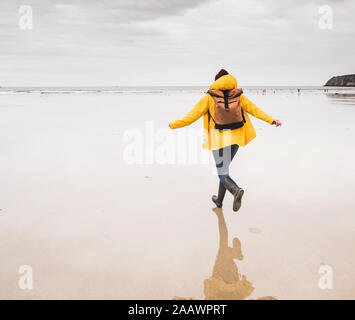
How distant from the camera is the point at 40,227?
395 centimetres

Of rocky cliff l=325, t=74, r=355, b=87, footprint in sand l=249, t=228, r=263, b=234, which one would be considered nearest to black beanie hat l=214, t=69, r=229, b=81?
footprint in sand l=249, t=228, r=263, b=234

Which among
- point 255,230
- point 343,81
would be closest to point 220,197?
point 255,230

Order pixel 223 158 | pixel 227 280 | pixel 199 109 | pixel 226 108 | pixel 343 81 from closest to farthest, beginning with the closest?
1. pixel 227 280
2. pixel 226 108
3. pixel 199 109
4. pixel 223 158
5. pixel 343 81

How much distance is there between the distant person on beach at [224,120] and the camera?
405cm

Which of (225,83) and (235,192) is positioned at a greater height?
(225,83)

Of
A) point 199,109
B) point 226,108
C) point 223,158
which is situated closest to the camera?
point 226,108

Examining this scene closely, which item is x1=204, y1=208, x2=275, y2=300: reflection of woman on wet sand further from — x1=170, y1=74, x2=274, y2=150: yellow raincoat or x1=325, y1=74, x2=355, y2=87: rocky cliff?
x1=325, y1=74, x2=355, y2=87: rocky cliff

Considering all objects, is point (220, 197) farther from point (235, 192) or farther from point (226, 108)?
point (226, 108)

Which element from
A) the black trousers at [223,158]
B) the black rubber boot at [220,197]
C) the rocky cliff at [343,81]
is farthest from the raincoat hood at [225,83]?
the rocky cliff at [343,81]

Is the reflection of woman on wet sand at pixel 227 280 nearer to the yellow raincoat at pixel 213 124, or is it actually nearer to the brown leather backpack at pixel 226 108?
the yellow raincoat at pixel 213 124

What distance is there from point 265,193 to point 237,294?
266 cm

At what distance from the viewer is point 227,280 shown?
2.94m

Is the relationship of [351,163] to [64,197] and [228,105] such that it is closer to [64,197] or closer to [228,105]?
[228,105]

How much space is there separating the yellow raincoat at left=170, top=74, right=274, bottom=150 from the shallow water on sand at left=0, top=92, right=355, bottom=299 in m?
1.04
